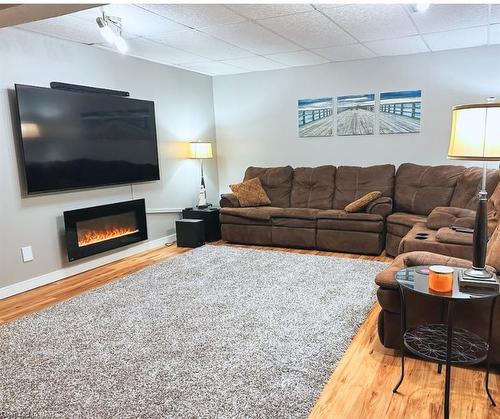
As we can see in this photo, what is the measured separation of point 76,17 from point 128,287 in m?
2.34


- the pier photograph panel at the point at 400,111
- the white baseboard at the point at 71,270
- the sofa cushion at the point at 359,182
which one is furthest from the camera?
the pier photograph panel at the point at 400,111

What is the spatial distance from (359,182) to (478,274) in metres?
3.31

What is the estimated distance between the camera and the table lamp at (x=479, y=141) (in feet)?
5.77

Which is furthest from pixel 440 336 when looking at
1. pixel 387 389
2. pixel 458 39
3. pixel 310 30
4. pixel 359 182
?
pixel 458 39

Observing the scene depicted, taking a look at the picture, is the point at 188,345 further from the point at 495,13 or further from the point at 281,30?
the point at 495,13

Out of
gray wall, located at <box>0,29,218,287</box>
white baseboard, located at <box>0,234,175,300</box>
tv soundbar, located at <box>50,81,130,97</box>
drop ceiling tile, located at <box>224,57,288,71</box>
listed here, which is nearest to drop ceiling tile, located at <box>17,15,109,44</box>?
gray wall, located at <box>0,29,218,287</box>

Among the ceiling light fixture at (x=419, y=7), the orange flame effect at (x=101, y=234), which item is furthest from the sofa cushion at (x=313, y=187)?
the ceiling light fixture at (x=419, y=7)

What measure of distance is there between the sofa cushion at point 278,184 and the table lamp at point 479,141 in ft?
12.0

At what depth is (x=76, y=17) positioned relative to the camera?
130 inches

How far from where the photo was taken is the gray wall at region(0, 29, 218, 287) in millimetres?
3561

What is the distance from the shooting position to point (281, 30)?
384cm

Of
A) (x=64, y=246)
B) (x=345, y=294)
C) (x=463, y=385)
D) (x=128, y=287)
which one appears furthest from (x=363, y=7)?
(x=64, y=246)

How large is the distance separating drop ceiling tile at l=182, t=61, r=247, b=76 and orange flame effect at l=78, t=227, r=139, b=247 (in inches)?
93.9

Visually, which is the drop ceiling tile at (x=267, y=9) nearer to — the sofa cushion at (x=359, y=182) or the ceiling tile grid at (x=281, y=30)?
the ceiling tile grid at (x=281, y=30)
